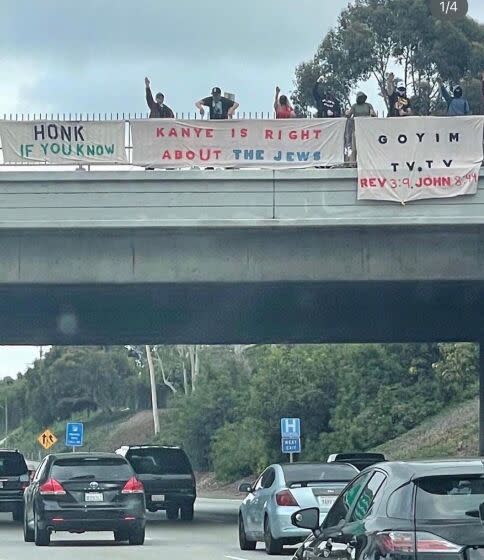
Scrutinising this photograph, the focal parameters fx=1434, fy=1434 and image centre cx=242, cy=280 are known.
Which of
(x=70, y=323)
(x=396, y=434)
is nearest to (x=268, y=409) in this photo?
(x=396, y=434)

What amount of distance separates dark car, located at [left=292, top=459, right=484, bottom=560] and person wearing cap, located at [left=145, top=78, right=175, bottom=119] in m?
19.8

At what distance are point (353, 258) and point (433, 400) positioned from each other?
97.0 ft

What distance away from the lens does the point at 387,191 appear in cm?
2664

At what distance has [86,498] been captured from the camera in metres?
24.2

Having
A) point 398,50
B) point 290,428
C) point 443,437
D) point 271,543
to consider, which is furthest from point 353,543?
point 398,50

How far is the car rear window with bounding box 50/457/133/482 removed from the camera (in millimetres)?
24391

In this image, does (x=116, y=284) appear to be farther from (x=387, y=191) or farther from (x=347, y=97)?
(x=347, y=97)

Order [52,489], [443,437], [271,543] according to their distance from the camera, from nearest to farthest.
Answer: [271,543]
[52,489]
[443,437]

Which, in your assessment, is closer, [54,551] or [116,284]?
[54,551]

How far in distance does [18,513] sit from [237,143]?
37.7 feet

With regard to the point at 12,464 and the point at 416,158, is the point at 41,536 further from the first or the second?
the point at 416,158

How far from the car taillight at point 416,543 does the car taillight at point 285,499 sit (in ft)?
39.9

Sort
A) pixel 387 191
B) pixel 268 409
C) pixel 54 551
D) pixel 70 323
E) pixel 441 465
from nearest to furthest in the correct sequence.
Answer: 1. pixel 441 465
2. pixel 54 551
3. pixel 387 191
4. pixel 70 323
5. pixel 268 409

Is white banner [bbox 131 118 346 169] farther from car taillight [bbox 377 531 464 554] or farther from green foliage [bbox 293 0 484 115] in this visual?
green foliage [bbox 293 0 484 115]
